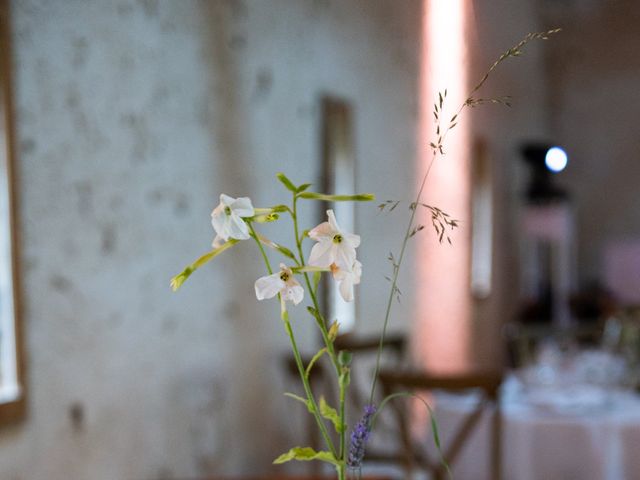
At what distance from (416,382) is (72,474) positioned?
41.2 inches

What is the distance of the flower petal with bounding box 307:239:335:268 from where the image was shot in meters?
0.78

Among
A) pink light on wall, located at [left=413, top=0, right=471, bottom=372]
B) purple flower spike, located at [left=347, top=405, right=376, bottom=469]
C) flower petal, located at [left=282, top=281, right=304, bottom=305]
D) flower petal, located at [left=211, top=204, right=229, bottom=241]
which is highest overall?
pink light on wall, located at [left=413, top=0, right=471, bottom=372]

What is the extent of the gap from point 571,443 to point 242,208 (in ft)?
7.50

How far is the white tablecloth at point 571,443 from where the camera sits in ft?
9.15

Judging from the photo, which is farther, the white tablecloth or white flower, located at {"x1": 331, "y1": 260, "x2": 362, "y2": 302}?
the white tablecloth

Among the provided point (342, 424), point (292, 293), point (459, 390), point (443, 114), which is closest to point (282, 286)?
point (292, 293)

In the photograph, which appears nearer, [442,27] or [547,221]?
[442,27]

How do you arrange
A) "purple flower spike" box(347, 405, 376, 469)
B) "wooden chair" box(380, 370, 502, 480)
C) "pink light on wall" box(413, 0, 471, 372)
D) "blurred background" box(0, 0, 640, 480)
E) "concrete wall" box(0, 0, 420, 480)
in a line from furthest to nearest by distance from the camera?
"wooden chair" box(380, 370, 502, 480) < "concrete wall" box(0, 0, 420, 480) < "blurred background" box(0, 0, 640, 480) < "pink light on wall" box(413, 0, 471, 372) < "purple flower spike" box(347, 405, 376, 469)

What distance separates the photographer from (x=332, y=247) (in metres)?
0.78

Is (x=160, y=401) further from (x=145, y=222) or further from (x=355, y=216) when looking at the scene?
(x=355, y=216)

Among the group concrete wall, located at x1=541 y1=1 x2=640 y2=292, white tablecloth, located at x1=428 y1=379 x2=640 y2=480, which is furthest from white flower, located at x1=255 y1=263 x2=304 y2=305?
concrete wall, located at x1=541 y1=1 x2=640 y2=292

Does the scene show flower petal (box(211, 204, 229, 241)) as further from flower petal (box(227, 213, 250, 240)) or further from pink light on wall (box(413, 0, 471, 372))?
pink light on wall (box(413, 0, 471, 372))

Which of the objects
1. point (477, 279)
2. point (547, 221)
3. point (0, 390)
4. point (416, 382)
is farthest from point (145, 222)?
point (547, 221)

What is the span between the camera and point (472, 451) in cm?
300
